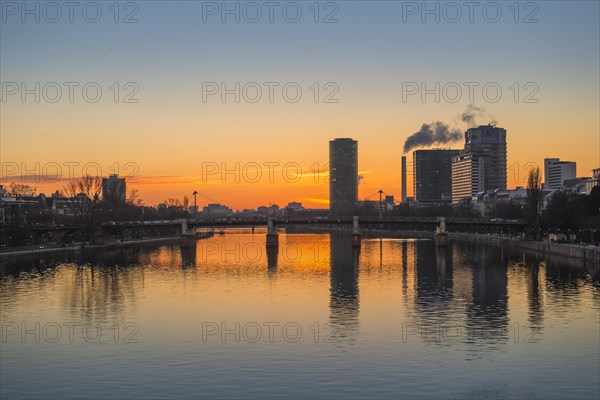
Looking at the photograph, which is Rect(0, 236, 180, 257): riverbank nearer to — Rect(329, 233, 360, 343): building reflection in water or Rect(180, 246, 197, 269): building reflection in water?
Rect(180, 246, 197, 269): building reflection in water

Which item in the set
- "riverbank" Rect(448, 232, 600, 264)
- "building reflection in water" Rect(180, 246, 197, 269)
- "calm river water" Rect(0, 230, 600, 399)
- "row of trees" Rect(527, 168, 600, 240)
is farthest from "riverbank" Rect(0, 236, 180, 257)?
"row of trees" Rect(527, 168, 600, 240)

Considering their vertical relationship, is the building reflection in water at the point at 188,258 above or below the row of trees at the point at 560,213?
below

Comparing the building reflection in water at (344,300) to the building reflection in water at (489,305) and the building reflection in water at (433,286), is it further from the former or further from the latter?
the building reflection in water at (489,305)

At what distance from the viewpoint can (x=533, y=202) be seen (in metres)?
112

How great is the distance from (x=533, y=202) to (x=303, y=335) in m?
81.6

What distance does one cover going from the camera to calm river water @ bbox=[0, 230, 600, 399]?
94.1 ft

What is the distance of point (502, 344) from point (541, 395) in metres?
9.11

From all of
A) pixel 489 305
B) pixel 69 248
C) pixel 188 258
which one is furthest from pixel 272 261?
pixel 489 305

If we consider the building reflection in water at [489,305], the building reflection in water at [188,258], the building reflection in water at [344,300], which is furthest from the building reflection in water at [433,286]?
the building reflection in water at [188,258]

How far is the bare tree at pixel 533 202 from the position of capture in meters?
112

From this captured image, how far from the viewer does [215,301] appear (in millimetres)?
53812

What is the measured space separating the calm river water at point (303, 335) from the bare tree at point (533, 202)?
38.7m

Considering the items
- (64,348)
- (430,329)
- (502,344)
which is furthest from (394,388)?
(64,348)

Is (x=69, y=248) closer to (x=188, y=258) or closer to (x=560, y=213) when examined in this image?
(x=188, y=258)
